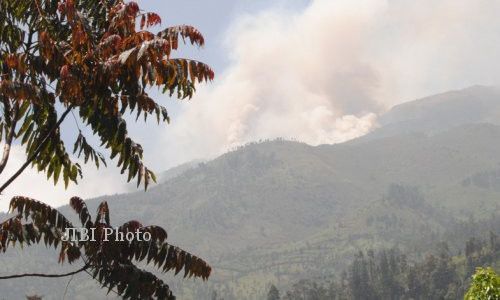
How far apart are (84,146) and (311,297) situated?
193 metres

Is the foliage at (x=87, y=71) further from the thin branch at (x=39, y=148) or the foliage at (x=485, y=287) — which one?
the foliage at (x=485, y=287)

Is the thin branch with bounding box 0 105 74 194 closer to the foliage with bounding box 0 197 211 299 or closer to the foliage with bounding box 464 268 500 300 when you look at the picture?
the foliage with bounding box 0 197 211 299

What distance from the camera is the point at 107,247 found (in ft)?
32.8

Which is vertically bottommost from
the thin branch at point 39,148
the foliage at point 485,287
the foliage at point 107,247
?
the foliage at point 485,287

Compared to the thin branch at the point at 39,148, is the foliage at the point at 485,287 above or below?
below

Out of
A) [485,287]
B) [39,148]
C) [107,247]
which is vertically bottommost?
[485,287]

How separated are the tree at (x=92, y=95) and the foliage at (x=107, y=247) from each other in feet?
0.06

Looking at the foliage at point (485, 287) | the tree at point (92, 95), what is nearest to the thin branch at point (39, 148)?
the tree at point (92, 95)

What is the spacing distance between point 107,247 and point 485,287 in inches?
574

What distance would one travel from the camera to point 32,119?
1057cm

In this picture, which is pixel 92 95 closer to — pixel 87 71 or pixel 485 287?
pixel 87 71

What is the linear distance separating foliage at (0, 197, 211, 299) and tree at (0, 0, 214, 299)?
2 centimetres

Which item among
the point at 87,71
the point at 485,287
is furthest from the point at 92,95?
the point at 485,287

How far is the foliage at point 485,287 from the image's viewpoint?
63.7ft
